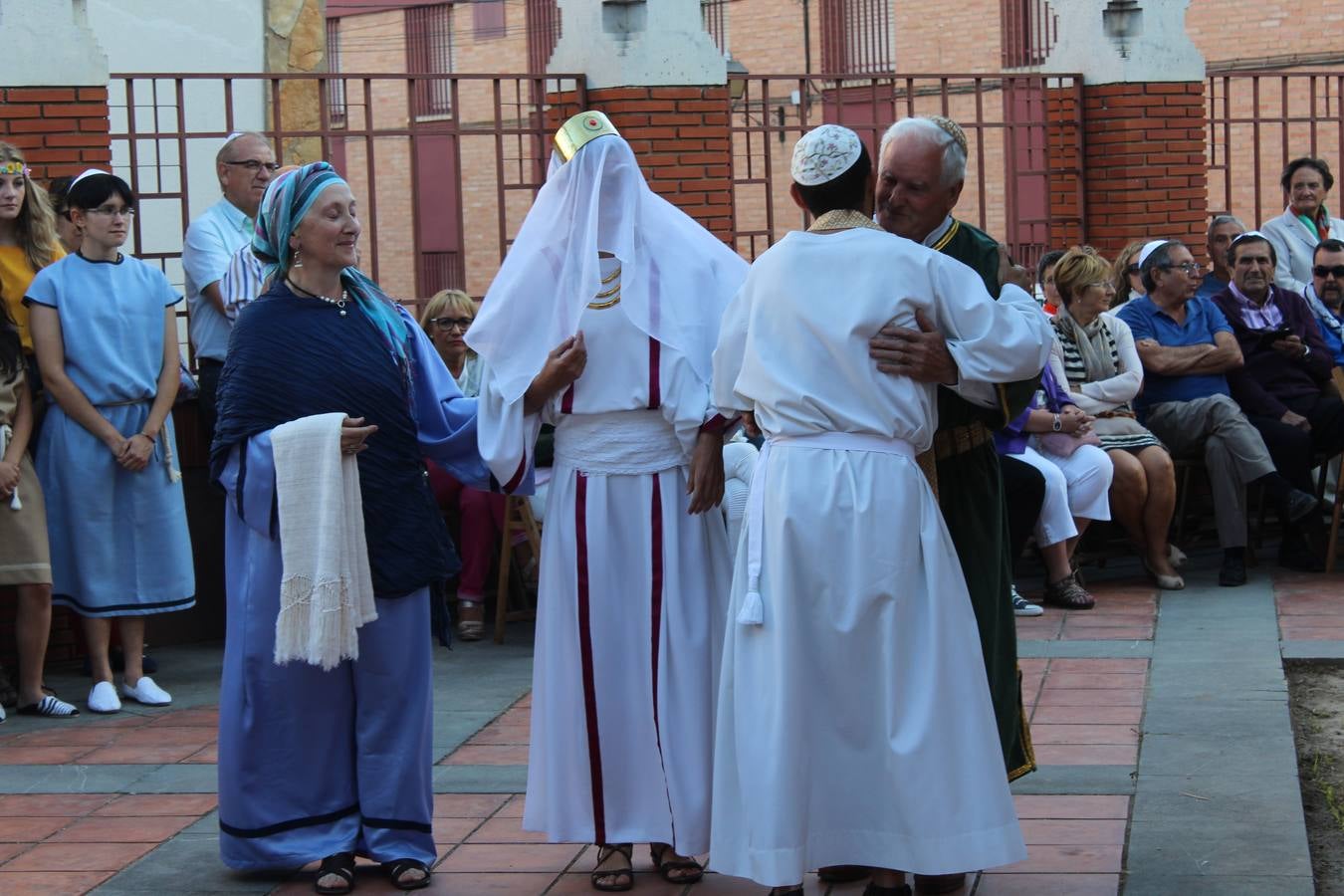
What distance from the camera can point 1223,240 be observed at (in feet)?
36.6

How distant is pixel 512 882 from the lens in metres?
4.98

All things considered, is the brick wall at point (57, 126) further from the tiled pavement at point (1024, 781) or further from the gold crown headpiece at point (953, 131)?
the gold crown headpiece at point (953, 131)

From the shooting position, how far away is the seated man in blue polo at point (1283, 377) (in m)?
9.77

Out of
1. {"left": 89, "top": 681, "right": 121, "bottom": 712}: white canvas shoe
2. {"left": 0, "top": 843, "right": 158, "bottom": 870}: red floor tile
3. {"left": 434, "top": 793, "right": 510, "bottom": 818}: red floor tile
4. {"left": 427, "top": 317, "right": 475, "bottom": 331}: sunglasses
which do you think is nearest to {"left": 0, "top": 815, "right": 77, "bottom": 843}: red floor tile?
{"left": 0, "top": 843, "right": 158, "bottom": 870}: red floor tile

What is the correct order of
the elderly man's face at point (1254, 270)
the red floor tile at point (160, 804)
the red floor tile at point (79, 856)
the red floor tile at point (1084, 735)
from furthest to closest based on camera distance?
1. the elderly man's face at point (1254, 270)
2. the red floor tile at point (1084, 735)
3. the red floor tile at point (160, 804)
4. the red floor tile at point (79, 856)

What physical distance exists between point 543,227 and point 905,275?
1133 mm

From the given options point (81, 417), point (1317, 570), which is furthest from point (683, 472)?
point (1317, 570)

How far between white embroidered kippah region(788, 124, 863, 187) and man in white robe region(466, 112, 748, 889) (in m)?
0.70

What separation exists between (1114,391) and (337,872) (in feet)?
18.0

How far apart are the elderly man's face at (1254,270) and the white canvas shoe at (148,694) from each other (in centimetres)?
581

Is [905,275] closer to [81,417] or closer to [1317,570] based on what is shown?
[81,417]

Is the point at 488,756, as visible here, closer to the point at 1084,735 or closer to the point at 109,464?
the point at 1084,735

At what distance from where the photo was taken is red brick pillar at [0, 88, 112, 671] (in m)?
8.60

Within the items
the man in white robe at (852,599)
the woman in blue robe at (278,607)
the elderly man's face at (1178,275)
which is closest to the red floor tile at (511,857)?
the woman in blue robe at (278,607)
